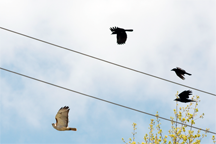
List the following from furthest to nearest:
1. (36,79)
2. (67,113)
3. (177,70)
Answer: (177,70), (67,113), (36,79)

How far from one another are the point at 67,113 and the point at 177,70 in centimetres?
344

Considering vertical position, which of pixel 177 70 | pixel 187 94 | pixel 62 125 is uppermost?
pixel 177 70

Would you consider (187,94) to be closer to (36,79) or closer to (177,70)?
(177,70)

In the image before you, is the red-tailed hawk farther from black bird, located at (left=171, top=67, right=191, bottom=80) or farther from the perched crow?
black bird, located at (left=171, top=67, right=191, bottom=80)

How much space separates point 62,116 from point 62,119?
88 mm

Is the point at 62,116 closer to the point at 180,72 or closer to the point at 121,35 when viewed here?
the point at 121,35

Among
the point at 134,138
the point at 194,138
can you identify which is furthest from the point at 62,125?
the point at 194,138

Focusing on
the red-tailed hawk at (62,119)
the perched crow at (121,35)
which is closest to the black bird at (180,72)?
the perched crow at (121,35)

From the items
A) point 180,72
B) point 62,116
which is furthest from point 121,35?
point 62,116

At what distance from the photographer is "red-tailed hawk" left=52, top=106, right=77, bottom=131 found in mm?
8188

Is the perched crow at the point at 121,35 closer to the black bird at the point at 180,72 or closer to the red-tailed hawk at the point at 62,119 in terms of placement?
the black bird at the point at 180,72

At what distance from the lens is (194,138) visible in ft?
44.5

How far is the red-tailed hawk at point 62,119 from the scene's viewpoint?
819 centimetres

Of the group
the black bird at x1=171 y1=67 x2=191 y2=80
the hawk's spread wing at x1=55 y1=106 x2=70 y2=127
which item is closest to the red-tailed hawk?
the hawk's spread wing at x1=55 y1=106 x2=70 y2=127
